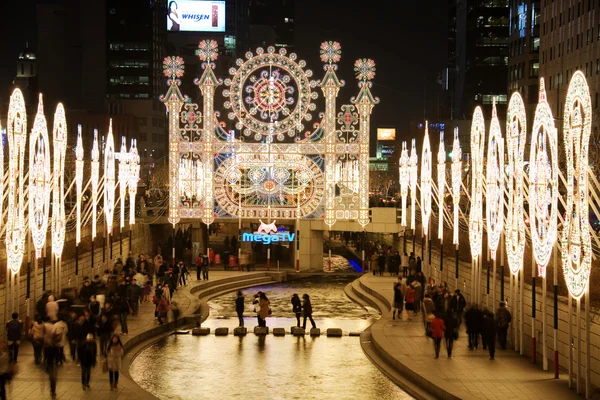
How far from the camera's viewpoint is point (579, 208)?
22031mm

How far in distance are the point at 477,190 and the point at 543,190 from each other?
6891mm

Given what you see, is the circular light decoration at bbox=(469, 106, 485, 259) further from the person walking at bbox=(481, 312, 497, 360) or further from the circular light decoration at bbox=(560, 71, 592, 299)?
the circular light decoration at bbox=(560, 71, 592, 299)

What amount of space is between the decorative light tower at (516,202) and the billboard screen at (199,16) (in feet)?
321

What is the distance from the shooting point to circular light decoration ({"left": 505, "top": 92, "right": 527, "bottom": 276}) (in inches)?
1076

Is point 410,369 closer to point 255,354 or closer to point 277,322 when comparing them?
point 255,354

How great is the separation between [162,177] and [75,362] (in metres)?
76.3

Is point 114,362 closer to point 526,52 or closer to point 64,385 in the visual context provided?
point 64,385

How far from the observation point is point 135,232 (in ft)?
176

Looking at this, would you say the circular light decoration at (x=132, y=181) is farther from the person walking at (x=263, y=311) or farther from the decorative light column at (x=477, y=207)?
the decorative light column at (x=477, y=207)

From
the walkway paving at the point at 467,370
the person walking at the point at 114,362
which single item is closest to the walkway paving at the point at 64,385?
the person walking at the point at 114,362

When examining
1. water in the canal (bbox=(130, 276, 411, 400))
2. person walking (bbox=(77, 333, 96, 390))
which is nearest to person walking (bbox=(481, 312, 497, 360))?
water in the canal (bbox=(130, 276, 411, 400))

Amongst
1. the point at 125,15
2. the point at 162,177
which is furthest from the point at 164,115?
the point at 162,177

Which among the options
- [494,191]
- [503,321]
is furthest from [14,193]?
[503,321]

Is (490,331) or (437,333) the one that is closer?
A: (490,331)
